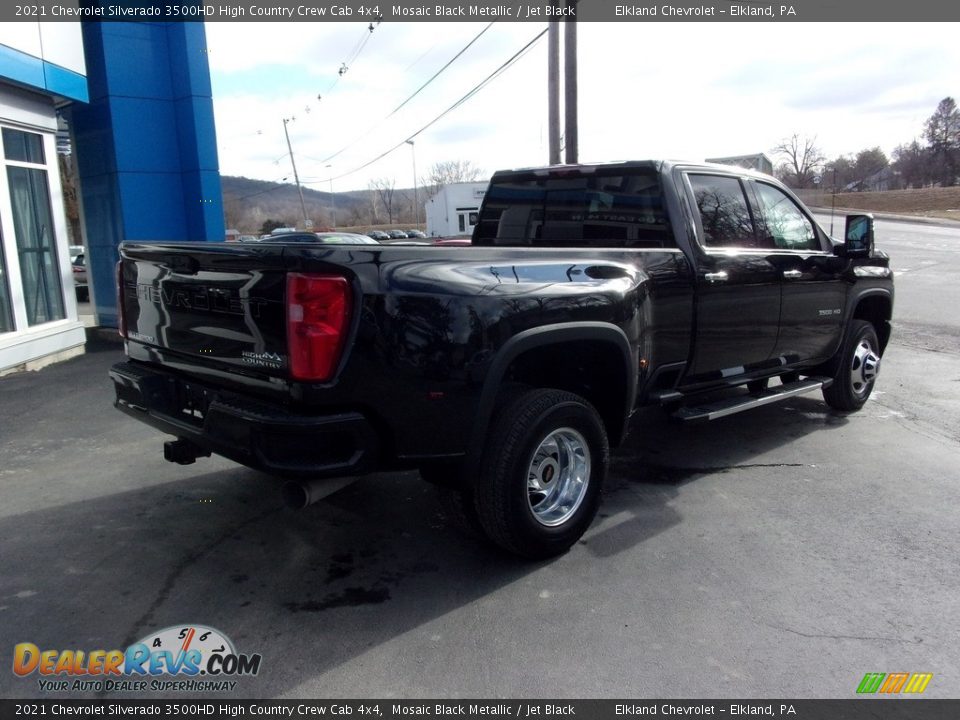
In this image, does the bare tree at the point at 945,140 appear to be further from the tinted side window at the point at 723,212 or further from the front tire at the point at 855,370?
the tinted side window at the point at 723,212

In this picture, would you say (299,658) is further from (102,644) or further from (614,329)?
(614,329)

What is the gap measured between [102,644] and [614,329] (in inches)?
109

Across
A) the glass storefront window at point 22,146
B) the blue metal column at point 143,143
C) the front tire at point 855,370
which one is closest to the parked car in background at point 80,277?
the blue metal column at point 143,143

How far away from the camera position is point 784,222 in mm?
5754

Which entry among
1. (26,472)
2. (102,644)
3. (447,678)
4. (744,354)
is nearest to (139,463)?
(26,472)

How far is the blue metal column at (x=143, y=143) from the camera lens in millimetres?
11508

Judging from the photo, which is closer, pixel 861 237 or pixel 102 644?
pixel 102 644

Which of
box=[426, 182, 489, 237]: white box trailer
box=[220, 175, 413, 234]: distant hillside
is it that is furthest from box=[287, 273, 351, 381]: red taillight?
box=[220, 175, 413, 234]: distant hillside

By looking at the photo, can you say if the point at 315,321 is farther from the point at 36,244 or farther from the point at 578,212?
the point at 36,244

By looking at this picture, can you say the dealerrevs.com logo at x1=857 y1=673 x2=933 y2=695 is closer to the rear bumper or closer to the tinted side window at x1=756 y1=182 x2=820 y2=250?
the rear bumper

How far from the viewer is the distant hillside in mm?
115812

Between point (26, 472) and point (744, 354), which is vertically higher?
point (744, 354)

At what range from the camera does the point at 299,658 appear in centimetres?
301

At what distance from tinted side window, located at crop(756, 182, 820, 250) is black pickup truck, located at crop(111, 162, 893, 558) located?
65 mm
